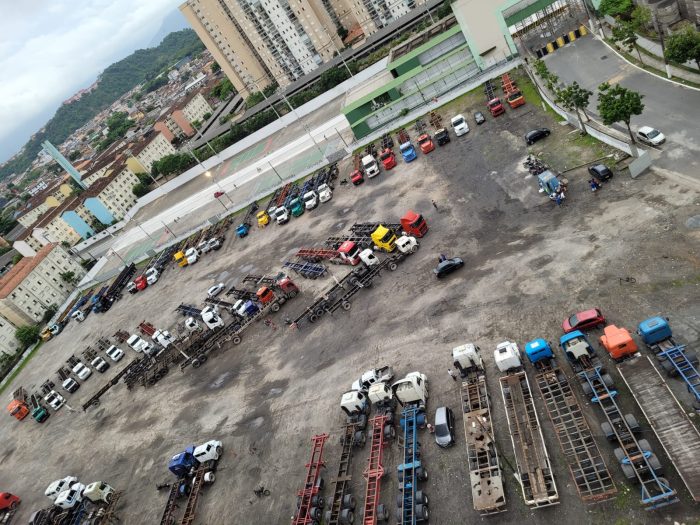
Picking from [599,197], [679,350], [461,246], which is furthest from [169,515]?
[599,197]

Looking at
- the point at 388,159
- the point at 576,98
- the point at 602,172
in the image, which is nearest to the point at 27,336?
the point at 388,159

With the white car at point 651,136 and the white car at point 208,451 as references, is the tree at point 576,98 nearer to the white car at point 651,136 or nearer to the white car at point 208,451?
the white car at point 651,136

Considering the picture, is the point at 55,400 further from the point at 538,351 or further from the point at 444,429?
the point at 538,351

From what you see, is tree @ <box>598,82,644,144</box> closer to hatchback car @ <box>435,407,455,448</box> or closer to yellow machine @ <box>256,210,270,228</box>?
hatchback car @ <box>435,407,455,448</box>

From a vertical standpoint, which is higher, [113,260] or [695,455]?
[113,260]

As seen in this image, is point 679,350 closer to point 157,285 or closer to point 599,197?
point 599,197
